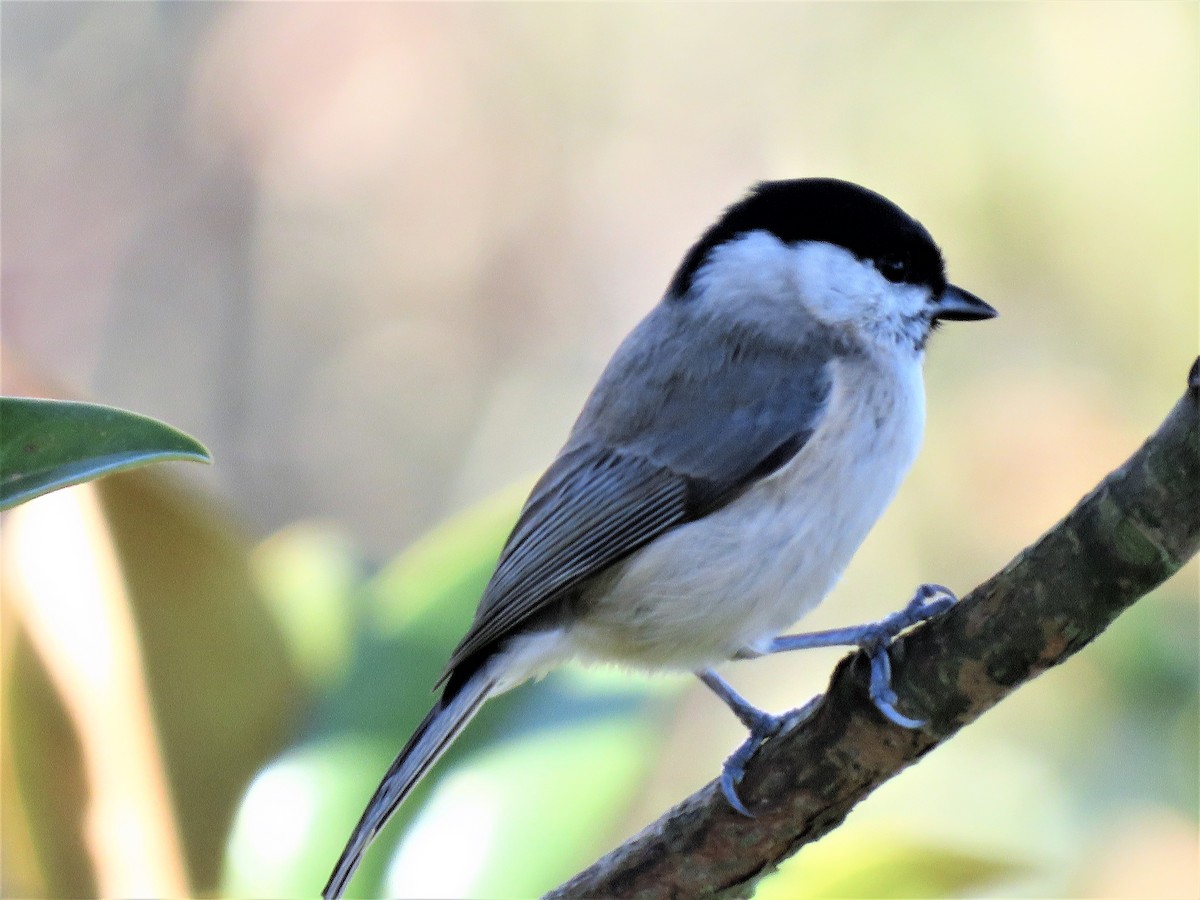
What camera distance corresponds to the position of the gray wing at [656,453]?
1.59 meters

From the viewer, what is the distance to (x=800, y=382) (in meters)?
1.66

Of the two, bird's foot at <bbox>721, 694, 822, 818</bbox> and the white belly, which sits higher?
the white belly

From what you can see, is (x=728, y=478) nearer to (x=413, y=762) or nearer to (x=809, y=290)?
(x=809, y=290)

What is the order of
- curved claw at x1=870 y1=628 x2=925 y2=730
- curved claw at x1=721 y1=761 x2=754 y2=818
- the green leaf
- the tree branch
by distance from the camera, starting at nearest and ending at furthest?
the green leaf, the tree branch, curved claw at x1=870 y1=628 x2=925 y2=730, curved claw at x1=721 y1=761 x2=754 y2=818

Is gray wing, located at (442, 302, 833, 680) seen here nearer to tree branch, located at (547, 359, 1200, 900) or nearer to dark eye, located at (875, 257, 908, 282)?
dark eye, located at (875, 257, 908, 282)

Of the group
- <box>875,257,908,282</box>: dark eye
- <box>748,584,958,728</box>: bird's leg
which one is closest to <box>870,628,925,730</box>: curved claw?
<box>748,584,958,728</box>: bird's leg

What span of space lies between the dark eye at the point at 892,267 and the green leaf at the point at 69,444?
121 cm

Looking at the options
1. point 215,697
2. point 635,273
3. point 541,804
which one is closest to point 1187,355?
point 635,273

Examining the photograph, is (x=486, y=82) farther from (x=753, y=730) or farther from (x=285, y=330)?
(x=753, y=730)

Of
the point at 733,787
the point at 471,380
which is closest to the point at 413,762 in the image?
the point at 733,787

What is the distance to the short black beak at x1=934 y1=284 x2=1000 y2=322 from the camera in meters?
1.83

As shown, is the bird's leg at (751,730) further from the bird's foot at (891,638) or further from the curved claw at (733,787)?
the bird's foot at (891,638)

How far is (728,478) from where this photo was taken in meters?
1.60

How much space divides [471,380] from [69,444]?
2.63 metres
